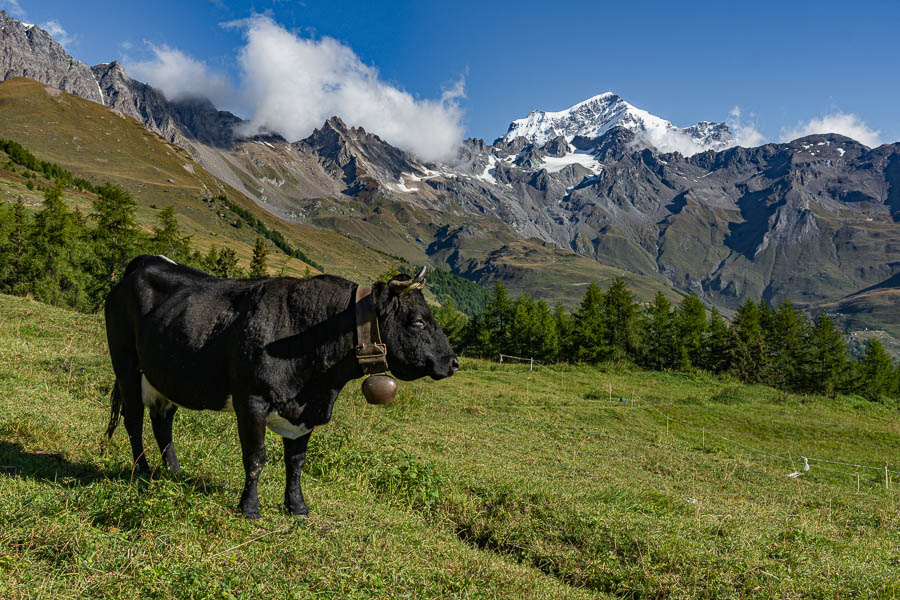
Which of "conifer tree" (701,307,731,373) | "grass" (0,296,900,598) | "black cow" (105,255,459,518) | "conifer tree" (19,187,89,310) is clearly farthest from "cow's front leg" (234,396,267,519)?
"conifer tree" (701,307,731,373)

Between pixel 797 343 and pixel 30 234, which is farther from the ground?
pixel 30 234

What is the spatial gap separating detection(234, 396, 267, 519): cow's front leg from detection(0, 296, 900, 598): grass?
10.3 inches

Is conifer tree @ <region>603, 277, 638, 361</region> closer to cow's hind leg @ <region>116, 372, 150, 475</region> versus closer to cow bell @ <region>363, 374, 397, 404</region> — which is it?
cow bell @ <region>363, 374, 397, 404</region>

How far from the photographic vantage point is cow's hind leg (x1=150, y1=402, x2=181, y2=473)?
6277mm

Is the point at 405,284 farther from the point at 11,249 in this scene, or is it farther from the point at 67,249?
the point at 67,249

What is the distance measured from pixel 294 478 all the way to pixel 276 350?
145 centimetres

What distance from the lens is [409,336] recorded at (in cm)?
534

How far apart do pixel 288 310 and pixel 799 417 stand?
3666cm

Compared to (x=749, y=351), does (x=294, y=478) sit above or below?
below

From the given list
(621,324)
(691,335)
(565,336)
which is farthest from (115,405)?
(691,335)

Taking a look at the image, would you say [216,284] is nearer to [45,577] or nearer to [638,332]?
[45,577]

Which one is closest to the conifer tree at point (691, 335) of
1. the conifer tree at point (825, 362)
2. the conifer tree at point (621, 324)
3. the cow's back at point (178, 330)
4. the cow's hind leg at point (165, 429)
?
the conifer tree at point (621, 324)

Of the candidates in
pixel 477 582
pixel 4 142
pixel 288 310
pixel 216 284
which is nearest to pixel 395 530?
pixel 477 582

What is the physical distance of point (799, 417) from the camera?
32750 millimetres
